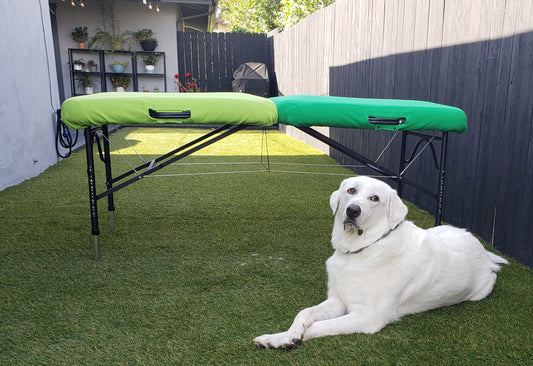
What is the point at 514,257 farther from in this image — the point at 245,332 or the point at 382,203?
the point at 245,332

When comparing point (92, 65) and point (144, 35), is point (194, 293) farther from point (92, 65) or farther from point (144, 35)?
point (144, 35)

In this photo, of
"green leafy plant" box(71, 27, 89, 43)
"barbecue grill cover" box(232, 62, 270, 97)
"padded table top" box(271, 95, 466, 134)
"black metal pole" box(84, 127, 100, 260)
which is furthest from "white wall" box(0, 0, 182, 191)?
"barbecue grill cover" box(232, 62, 270, 97)

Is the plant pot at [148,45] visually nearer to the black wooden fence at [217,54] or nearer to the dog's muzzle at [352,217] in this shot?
the black wooden fence at [217,54]

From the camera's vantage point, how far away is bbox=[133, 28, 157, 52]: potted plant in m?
11.6

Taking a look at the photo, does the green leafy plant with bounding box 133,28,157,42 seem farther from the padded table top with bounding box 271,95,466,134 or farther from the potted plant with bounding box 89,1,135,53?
the padded table top with bounding box 271,95,466,134

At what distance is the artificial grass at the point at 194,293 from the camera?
6.19ft

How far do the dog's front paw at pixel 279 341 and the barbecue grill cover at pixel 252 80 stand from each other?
9.88m

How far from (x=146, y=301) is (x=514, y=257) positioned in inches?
102

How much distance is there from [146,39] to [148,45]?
6.5 inches

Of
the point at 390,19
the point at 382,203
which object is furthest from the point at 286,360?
the point at 390,19

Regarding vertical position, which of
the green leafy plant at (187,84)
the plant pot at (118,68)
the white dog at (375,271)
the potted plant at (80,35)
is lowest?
the white dog at (375,271)

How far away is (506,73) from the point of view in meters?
3.09

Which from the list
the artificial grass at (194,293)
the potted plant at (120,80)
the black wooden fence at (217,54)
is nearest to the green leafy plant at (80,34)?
the potted plant at (120,80)

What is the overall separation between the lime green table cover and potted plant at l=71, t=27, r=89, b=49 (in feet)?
→ 33.0
